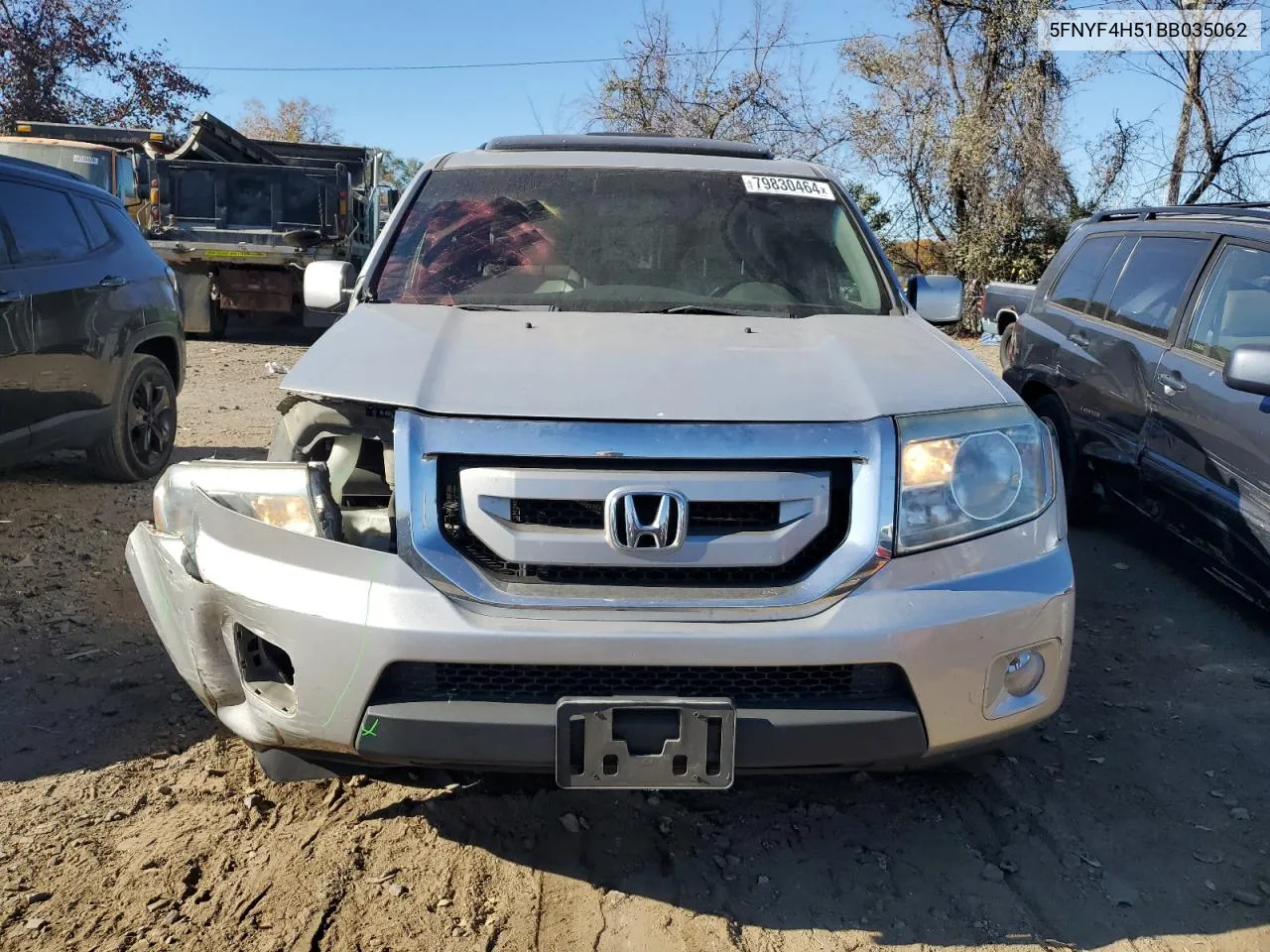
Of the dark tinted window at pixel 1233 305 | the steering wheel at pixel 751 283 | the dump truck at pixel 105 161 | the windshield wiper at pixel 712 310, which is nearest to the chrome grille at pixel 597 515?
the windshield wiper at pixel 712 310

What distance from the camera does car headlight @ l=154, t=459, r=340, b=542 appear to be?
235 cm

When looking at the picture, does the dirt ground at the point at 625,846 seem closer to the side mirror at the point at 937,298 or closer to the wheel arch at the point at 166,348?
the side mirror at the point at 937,298

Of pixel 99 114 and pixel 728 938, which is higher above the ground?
pixel 99 114

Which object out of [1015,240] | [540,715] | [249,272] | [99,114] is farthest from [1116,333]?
[99,114]

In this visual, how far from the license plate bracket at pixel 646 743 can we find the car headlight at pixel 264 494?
71 centimetres

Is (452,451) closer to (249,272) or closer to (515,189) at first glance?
(515,189)

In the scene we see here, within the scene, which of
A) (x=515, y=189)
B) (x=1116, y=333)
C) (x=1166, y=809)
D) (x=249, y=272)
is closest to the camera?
(x=1166, y=809)

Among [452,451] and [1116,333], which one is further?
[1116,333]

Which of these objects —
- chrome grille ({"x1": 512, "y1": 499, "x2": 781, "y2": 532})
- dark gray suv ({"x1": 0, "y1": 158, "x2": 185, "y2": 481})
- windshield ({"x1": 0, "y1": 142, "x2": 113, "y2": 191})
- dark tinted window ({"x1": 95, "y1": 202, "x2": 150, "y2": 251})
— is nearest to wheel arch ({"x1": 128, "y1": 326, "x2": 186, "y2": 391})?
dark gray suv ({"x1": 0, "y1": 158, "x2": 185, "y2": 481})

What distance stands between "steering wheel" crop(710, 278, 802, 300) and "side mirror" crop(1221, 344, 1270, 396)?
1.71 metres

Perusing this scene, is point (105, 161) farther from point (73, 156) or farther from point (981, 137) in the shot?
point (981, 137)

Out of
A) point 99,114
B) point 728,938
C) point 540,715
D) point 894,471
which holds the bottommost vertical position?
point 728,938

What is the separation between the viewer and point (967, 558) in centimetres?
233

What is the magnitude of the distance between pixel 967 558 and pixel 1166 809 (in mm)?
1335
